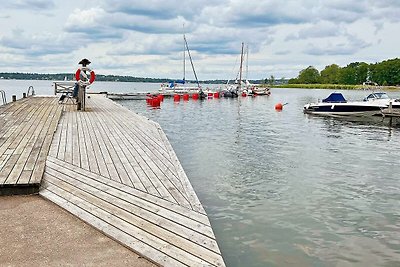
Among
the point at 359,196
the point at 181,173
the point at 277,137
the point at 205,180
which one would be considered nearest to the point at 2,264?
the point at 181,173

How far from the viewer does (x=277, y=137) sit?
60.5ft

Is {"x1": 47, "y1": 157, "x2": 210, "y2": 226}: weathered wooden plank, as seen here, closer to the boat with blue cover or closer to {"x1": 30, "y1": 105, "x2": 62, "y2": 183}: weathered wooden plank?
{"x1": 30, "y1": 105, "x2": 62, "y2": 183}: weathered wooden plank

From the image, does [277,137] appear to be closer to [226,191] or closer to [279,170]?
[279,170]

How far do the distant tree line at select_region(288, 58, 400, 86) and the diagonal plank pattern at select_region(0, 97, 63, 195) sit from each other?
453 feet

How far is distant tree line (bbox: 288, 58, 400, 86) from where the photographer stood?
13325 centimetres

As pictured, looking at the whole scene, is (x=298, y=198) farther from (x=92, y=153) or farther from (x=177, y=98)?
(x=177, y=98)

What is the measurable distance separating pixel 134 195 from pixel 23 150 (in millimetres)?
3341

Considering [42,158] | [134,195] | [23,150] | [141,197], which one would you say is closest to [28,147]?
[23,150]

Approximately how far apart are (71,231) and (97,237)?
0.35 metres

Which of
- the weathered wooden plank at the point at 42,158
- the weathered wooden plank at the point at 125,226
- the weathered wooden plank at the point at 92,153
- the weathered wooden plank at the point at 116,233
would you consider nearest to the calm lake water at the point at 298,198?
the weathered wooden plank at the point at 125,226

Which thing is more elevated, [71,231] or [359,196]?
[71,231]

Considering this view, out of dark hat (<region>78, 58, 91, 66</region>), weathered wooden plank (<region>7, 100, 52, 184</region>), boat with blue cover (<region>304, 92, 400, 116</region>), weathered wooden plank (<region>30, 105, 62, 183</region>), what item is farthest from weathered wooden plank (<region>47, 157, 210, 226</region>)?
boat with blue cover (<region>304, 92, 400, 116</region>)

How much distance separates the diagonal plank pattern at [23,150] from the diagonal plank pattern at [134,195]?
0.20 metres

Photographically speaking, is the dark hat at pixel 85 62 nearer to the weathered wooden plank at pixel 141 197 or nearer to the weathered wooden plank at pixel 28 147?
the weathered wooden plank at pixel 28 147
